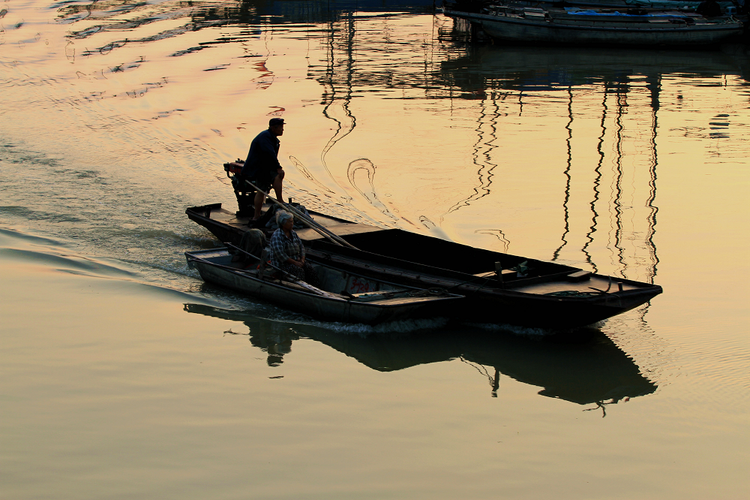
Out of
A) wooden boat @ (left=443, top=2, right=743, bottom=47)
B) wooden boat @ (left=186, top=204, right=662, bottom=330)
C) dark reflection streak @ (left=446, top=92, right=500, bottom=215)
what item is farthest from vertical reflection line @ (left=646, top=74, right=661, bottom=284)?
wooden boat @ (left=443, top=2, right=743, bottom=47)

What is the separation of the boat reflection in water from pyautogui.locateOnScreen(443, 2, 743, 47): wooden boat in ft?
78.2

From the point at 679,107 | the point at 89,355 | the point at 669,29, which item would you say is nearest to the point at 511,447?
the point at 89,355

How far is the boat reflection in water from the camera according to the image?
7.50 meters

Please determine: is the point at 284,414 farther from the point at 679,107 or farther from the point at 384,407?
the point at 679,107

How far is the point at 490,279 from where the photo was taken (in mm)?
8352

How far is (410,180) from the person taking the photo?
1400 cm

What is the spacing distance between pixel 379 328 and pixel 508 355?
4.74 ft

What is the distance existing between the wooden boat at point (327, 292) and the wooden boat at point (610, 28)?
76.3 feet

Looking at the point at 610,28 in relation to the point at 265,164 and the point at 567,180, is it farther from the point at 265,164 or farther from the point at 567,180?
the point at 265,164

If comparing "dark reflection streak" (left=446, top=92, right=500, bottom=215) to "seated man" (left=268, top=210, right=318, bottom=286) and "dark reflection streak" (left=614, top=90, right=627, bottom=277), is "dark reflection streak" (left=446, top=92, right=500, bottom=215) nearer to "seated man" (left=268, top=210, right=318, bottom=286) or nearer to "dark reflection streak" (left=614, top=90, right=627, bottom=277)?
"dark reflection streak" (left=614, top=90, right=627, bottom=277)

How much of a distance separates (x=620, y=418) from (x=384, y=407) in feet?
6.86

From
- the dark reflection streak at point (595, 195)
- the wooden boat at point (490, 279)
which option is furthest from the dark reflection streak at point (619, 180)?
the wooden boat at point (490, 279)

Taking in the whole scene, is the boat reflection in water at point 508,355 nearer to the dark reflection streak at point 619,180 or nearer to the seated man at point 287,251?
the seated man at point 287,251

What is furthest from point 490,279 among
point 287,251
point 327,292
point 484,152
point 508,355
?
point 484,152
